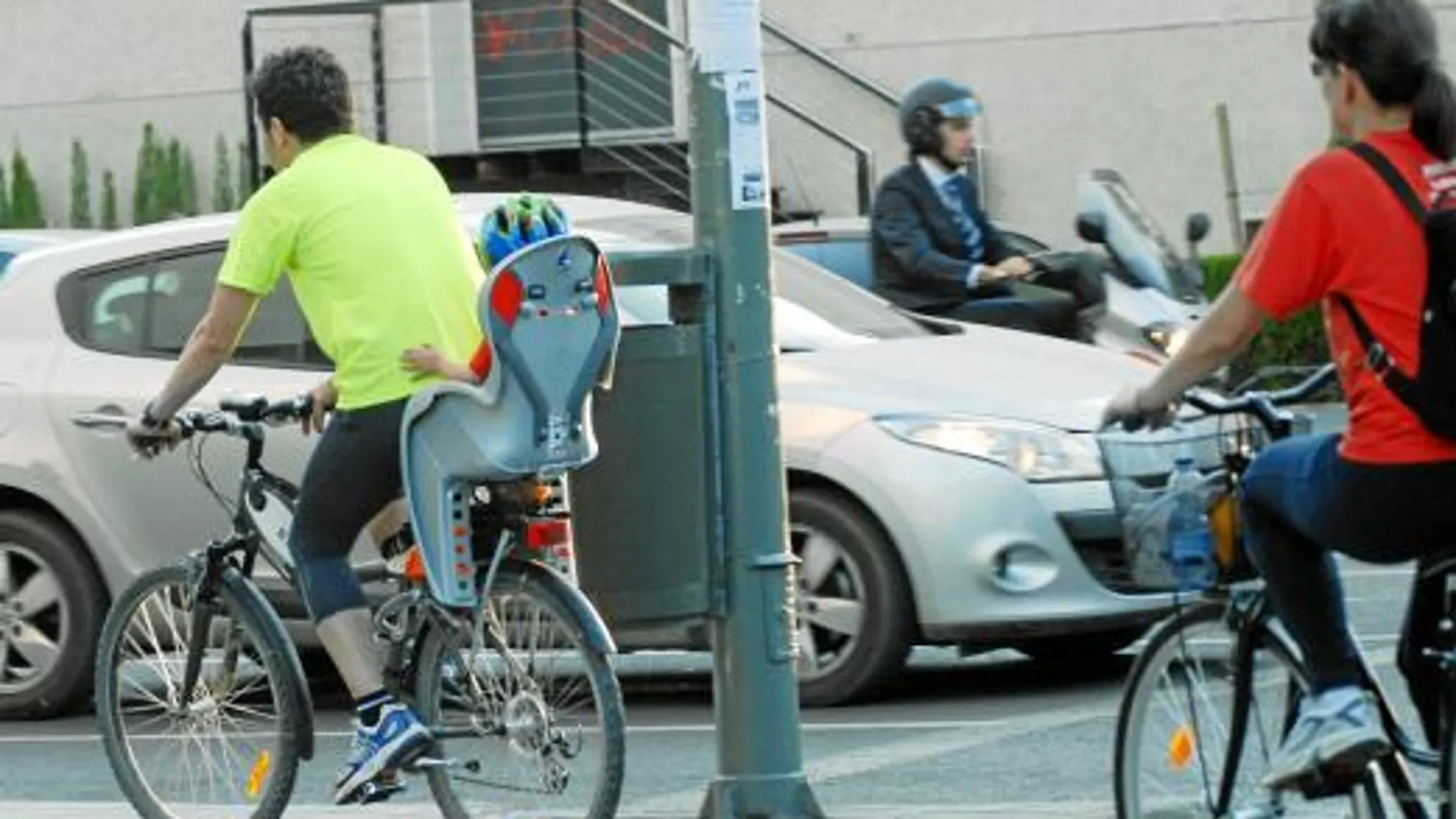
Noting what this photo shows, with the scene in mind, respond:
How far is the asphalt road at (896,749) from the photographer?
8.70 m

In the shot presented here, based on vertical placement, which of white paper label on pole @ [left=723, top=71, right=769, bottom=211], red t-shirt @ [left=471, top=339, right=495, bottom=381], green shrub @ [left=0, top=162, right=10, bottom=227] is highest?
white paper label on pole @ [left=723, top=71, right=769, bottom=211]

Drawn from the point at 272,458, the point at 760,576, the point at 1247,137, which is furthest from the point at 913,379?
the point at 1247,137

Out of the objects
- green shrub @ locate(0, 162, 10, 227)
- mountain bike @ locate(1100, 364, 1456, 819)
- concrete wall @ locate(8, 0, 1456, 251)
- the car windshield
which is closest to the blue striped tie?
the car windshield

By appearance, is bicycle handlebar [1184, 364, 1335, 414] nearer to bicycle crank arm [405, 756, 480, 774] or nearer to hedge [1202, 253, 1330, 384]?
bicycle crank arm [405, 756, 480, 774]

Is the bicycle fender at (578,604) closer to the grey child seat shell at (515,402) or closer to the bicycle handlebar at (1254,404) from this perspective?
the grey child seat shell at (515,402)

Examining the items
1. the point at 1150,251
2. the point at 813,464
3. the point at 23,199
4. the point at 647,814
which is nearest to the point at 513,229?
the point at 647,814

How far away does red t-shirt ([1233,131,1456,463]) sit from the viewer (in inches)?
225

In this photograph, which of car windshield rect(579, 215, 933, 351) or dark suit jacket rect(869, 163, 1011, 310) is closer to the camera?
car windshield rect(579, 215, 933, 351)

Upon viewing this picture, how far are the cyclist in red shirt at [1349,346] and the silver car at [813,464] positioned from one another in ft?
12.3

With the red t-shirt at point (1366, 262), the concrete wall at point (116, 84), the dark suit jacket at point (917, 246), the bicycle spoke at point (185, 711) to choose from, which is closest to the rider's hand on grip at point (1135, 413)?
the red t-shirt at point (1366, 262)

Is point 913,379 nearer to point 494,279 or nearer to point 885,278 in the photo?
point 885,278

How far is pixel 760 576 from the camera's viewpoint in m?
7.48

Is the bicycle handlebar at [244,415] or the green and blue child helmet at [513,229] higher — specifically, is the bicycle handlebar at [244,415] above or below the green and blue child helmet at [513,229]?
below

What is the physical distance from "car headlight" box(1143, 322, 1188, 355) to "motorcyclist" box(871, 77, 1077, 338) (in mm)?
769
